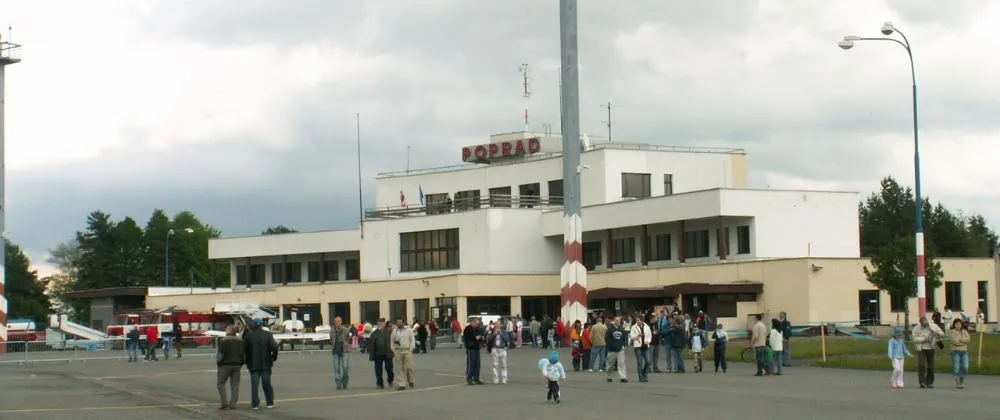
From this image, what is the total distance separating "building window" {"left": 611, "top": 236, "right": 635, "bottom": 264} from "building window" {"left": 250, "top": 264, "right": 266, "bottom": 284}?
2976cm

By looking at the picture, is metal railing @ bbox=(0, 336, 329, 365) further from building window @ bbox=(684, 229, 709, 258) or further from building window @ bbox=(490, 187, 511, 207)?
building window @ bbox=(684, 229, 709, 258)

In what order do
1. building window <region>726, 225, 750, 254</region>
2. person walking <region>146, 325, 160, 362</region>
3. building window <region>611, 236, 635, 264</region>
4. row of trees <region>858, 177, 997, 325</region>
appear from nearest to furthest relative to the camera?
person walking <region>146, 325, 160, 362</region>, building window <region>726, 225, 750, 254</region>, building window <region>611, 236, 635, 264</region>, row of trees <region>858, 177, 997, 325</region>

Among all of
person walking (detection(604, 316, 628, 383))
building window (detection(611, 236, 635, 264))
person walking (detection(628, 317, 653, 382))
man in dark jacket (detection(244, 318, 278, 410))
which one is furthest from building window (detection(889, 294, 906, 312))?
man in dark jacket (detection(244, 318, 278, 410))

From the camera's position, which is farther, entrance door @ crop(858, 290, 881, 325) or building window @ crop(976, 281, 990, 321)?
building window @ crop(976, 281, 990, 321)

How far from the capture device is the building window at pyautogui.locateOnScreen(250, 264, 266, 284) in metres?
95.6

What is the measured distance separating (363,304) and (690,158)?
22.3 m

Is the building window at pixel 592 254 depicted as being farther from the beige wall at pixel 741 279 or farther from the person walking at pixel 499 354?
the person walking at pixel 499 354

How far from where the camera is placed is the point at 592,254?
3132 inches

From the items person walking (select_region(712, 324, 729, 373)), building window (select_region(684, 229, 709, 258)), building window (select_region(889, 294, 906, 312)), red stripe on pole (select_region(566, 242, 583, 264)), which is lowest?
person walking (select_region(712, 324, 729, 373))

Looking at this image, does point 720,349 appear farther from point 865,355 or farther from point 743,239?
point 743,239

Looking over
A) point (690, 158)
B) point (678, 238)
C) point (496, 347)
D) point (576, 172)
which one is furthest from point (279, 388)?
point (690, 158)

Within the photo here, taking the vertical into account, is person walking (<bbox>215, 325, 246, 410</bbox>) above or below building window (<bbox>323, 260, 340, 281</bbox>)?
below

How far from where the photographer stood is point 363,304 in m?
83.2

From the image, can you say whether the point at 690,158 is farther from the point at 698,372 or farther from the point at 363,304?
the point at 698,372
